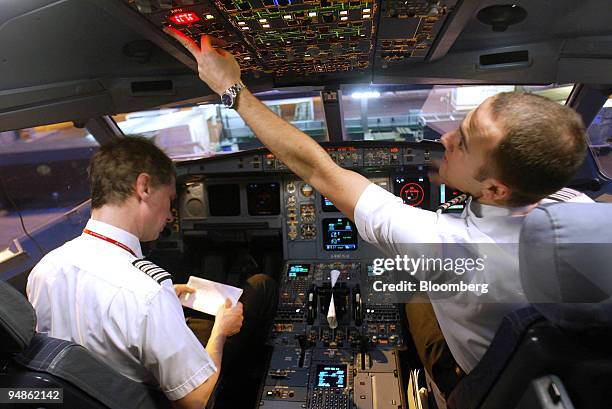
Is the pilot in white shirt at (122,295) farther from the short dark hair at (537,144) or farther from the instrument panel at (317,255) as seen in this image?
the instrument panel at (317,255)

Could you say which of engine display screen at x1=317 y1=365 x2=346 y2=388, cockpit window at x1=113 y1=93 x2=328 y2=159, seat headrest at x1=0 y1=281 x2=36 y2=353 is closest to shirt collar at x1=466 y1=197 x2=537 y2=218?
seat headrest at x1=0 y1=281 x2=36 y2=353

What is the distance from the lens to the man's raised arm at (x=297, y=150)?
4.01 ft

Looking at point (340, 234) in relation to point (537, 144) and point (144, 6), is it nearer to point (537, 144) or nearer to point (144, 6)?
point (144, 6)

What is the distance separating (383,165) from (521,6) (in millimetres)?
1714

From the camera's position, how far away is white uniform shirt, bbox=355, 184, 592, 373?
3.60 feet

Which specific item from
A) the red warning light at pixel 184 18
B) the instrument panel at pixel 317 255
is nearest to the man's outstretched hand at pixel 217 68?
the red warning light at pixel 184 18

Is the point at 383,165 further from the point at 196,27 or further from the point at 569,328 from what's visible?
the point at 569,328

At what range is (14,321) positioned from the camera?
0.99m

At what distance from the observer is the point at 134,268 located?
1.34 meters

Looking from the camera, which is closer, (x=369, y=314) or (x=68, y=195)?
(x=369, y=314)

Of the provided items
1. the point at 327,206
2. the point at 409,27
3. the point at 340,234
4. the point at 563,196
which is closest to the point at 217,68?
the point at 409,27

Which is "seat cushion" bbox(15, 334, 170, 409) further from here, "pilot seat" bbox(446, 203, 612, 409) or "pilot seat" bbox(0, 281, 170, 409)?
"pilot seat" bbox(446, 203, 612, 409)

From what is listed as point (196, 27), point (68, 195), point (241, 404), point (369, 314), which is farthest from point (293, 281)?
point (68, 195)

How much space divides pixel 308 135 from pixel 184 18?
0.67m
